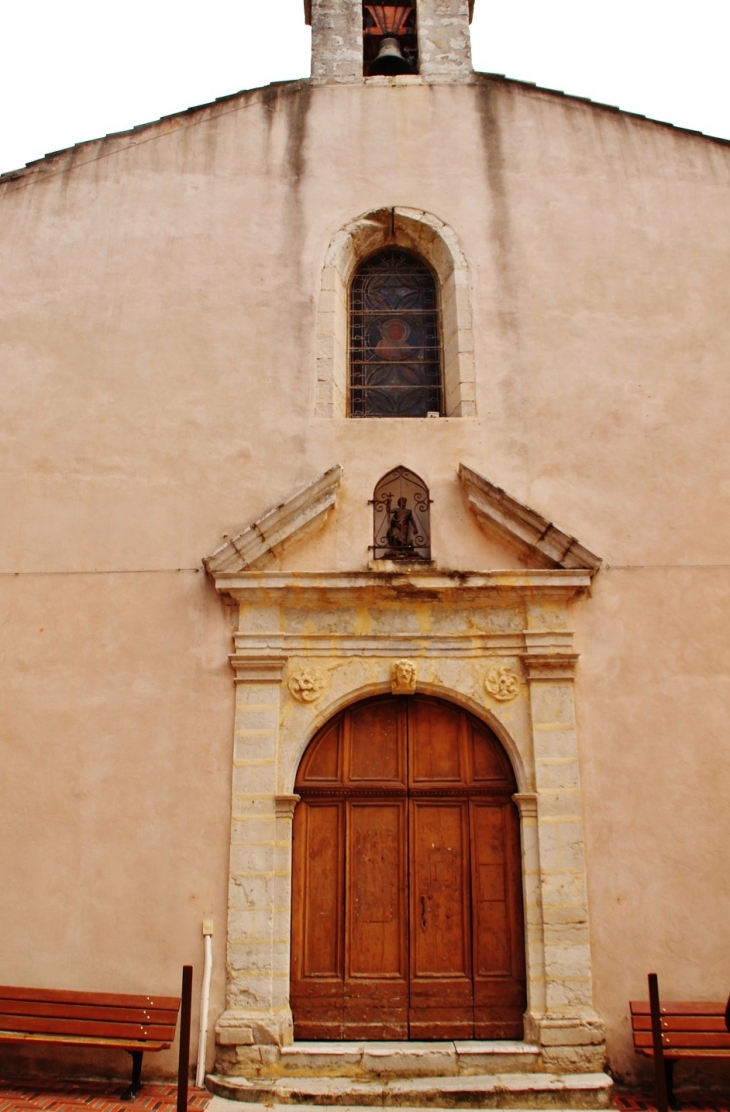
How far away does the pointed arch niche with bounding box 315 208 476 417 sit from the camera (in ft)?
22.6

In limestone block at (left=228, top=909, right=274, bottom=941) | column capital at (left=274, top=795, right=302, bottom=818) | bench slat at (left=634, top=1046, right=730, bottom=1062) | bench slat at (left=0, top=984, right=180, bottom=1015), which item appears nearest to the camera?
bench slat at (left=634, top=1046, right=730, bottom=1062)

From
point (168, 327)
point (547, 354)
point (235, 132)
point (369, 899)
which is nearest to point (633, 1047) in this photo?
point (369, 899)

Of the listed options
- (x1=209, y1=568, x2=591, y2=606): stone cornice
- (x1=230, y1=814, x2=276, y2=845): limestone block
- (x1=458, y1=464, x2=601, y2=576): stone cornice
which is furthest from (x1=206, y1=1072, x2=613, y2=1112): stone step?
(x1=458, y1=464, x2=601, y2=576): stone cornice

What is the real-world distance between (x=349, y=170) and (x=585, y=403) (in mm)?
2752

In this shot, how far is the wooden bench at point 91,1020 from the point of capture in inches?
213

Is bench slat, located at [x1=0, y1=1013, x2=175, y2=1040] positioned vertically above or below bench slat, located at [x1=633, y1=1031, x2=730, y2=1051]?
above

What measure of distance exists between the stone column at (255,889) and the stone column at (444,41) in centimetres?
524

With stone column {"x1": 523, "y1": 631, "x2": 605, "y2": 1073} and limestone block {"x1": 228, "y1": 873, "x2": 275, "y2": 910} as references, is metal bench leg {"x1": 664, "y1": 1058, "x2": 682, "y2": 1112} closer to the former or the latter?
stone column {"x1": 523, "y1": 631, "x2": 605, "y2": 1073}

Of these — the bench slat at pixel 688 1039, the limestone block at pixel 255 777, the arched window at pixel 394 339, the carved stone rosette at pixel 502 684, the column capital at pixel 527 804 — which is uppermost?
the arched window at pixel 394 339

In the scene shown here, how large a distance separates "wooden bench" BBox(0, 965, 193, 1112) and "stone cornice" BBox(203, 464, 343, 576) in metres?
2.69

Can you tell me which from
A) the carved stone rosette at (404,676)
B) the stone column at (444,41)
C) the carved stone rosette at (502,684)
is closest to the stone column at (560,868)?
the carved stone rosette at (502,684)

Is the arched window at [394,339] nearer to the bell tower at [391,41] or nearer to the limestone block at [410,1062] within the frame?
the bell tower at [391,41]

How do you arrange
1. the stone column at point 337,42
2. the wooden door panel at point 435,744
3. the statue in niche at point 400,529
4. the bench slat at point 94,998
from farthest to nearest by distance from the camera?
the stone column at point 337,42 → the statue in niche at point 400,529 → the wooden door panel at point 435,744 → the bench slat at point 94,998

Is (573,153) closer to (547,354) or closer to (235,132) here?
(547,354)
